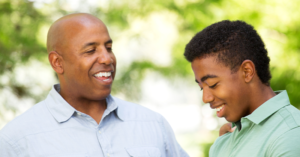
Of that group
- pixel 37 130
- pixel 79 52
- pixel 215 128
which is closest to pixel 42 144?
pixel 37 130

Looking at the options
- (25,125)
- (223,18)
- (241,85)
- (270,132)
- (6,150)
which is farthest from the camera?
(223,18)

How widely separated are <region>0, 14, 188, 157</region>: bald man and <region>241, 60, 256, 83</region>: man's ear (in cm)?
77

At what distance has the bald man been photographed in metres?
1.98

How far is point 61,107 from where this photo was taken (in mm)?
2109

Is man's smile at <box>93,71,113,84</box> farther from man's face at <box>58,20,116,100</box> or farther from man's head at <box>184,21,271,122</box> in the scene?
man's head at <box>184,21,271,122</box>

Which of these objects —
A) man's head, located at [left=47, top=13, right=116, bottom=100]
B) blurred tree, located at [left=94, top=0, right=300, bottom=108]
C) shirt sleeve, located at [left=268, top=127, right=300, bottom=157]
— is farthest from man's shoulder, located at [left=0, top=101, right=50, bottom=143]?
blurred tree, located at [left=94, top=0, right=300, bottom=108]

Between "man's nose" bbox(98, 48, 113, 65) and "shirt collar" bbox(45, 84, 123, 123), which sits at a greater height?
"man's nose" bbox(98, 48, 113, 65)

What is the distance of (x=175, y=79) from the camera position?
4.75m

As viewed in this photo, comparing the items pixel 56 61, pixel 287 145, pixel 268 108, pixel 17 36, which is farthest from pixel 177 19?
pixel 287 145

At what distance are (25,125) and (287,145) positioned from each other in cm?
140

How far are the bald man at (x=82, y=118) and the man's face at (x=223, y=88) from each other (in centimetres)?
60

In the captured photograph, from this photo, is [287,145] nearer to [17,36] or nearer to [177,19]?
[177,19]

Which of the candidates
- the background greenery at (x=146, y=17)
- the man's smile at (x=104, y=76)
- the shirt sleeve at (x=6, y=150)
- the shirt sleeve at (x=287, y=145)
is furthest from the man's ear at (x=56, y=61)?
the background greenery at (x=146, y=17)

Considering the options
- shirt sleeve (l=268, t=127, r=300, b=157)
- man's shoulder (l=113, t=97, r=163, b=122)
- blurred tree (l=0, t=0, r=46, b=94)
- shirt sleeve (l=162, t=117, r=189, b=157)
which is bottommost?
shirt sleeve (l=162, t=117, r=189, b=157)
